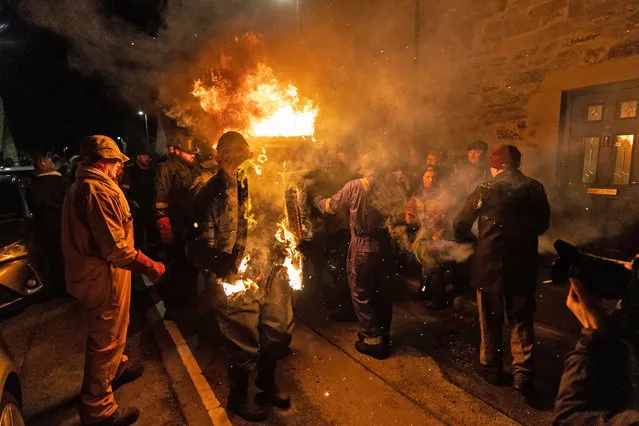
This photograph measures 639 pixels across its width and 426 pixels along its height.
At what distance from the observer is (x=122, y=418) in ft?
11.3

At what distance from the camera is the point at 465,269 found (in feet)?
19.9

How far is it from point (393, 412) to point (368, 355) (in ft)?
3.43

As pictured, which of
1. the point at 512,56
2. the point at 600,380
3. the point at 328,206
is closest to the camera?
the point at 600,380

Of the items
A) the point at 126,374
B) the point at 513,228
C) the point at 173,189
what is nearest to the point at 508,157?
the point at 513,228

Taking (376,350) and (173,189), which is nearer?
(376,350)

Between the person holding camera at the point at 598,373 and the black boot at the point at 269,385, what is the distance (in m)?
2.46

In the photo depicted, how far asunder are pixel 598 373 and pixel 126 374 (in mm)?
4126

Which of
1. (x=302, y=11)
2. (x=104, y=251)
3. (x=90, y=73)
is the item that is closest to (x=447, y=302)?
(x=104, y=251)

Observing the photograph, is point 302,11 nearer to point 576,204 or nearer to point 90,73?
point 90,73

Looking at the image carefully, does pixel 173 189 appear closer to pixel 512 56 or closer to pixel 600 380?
pixel 600 380

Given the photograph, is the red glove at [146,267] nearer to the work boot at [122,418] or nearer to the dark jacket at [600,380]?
the work boot at [122,418]

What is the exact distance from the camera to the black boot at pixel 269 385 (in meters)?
3.66

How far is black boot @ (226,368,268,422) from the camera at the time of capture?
348cm

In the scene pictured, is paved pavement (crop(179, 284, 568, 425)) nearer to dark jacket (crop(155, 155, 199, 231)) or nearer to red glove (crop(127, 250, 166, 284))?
red glove (crop(127, 250, 166, 284))
